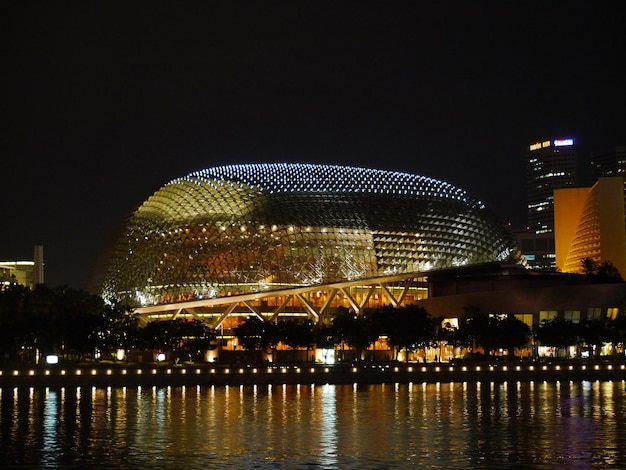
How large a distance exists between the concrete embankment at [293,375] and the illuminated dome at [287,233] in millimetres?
34002

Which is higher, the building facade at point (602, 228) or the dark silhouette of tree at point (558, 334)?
the building facade at point (602, 228)

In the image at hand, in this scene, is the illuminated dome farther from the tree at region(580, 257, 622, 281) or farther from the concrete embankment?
the concrete embankment

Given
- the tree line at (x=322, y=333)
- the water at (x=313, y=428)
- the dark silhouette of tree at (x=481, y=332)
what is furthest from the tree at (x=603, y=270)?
the water at (x=313, y=428)

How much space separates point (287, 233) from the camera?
4764 inches

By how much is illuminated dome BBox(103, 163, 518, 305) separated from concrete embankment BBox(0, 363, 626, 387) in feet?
112

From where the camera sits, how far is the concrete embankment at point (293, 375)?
75500 millimetres

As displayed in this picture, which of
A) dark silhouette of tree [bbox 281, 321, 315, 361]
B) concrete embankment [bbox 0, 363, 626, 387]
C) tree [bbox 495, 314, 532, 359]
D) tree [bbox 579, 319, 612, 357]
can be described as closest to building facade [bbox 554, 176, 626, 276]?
tree [bbox 579, 319, 612, 357]

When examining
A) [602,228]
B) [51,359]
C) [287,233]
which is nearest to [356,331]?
[287,233]

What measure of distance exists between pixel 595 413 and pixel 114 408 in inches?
953

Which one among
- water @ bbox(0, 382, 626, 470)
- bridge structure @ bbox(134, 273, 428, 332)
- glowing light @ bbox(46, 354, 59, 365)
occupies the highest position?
bridge structure @ bbox(134, 273, 428, 332)

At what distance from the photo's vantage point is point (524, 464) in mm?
39562

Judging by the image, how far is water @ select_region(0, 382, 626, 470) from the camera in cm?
4066

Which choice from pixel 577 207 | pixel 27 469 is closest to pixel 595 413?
pixel 27 469

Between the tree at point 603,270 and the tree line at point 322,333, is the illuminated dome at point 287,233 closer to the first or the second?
the tree line at point 322,333
